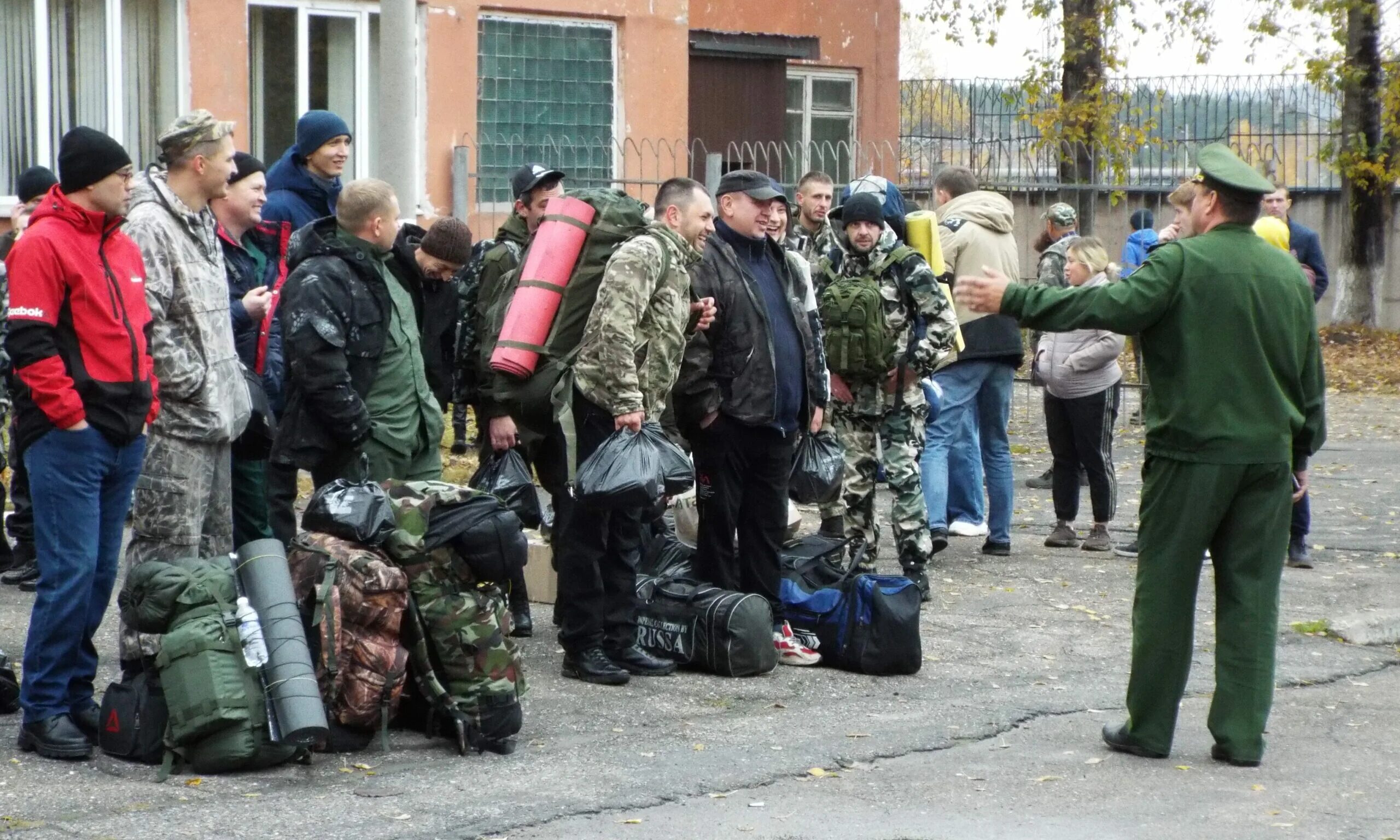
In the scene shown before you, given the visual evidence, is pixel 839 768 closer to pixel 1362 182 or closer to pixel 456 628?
pixel 456 628

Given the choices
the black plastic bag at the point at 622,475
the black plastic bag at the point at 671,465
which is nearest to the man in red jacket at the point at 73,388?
the black plastic bag at the point at 622,475

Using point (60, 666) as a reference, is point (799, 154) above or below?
above

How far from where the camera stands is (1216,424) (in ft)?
19.9

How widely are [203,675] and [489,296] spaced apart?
2.80 metres

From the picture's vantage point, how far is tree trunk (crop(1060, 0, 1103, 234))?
72.4 ft


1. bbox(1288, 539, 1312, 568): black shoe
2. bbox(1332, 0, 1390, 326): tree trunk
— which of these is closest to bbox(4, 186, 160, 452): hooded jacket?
bbox(1288, 539, 1312, 568): black shoe

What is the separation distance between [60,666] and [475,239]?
38.2 ft

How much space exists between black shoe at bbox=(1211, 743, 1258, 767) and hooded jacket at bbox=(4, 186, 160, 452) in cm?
378

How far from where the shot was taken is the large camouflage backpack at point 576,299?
711cm

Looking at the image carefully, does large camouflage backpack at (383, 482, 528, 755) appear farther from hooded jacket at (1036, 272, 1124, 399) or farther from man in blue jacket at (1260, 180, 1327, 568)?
hooded jacket at (1036, 272, 1124, 399)

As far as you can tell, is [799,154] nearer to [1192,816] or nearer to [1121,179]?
[1121,179]

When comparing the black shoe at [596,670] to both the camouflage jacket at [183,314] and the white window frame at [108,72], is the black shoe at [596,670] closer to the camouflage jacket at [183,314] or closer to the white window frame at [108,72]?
the camouflage jacket at [183,314]

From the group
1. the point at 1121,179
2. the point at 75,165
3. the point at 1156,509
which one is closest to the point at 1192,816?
the point at 1156,509

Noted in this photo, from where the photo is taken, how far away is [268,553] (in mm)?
5910
